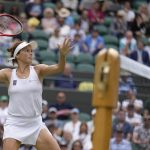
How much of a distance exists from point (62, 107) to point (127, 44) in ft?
12.7

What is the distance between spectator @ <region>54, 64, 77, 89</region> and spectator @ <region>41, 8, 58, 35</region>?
7.54 ft

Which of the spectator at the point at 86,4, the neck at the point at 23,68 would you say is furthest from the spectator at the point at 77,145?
the spectator at the point at 86,4

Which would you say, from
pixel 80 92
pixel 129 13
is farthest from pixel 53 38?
pixel 129 13

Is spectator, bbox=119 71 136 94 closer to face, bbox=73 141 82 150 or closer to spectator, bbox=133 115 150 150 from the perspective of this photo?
spectator, bbox=133 115 150 150

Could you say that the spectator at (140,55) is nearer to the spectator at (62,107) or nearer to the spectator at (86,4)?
the spectator at (86,4)

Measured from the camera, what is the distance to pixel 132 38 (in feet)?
61.9

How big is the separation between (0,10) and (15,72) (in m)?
9.94

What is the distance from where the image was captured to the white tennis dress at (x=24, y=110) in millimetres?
8614

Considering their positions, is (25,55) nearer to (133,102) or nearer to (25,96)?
A: (25,96)

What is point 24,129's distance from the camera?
8.67 meters

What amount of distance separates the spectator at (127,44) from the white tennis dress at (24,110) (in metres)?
9.64

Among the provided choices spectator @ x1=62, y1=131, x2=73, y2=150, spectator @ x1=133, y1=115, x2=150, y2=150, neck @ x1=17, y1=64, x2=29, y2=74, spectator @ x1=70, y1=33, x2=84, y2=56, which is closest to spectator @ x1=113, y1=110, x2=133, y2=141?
spectator @ x1=133, y1=115, x2=150, y2=150

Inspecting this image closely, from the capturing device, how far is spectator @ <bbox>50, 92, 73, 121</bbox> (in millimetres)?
14852

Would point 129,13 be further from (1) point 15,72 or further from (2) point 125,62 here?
(1) point 15,72
